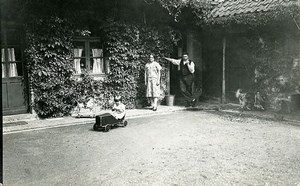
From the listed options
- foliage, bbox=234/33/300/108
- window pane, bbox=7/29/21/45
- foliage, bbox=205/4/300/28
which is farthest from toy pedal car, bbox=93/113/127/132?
foliage, bbox=205/4/300/28

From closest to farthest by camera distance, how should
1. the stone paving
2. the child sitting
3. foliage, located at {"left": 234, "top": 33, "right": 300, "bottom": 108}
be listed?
the child sitting < the stone paving < foliage, located at {"left": 234, "top": 33, "right": 300, "bottom": 108}

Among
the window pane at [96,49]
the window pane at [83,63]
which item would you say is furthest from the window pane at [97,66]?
the window pane at [83,63]

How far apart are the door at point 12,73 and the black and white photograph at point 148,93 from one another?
0.03 m

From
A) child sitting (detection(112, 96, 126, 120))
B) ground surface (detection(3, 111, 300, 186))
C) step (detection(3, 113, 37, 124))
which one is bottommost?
ground surface (detection(3, 111, 300, 186))

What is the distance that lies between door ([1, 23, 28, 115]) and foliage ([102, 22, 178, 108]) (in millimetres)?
2896

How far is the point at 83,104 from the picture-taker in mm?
11023

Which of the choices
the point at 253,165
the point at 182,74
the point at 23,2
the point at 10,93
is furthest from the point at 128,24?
the point at 253,165

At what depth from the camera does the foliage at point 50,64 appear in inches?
390

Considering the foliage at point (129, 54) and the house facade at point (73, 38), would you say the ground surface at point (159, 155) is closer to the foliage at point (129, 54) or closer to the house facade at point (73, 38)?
the house facade at point (73, 38)

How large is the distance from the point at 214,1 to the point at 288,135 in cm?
740

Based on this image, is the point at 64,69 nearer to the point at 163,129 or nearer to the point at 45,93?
the point at 45,93

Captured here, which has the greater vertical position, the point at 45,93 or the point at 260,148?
the point at 45,93

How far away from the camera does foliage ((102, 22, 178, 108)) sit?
11578 mm

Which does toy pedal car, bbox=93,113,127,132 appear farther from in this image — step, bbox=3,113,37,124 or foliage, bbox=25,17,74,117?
step, bbox=3,113,37,124
